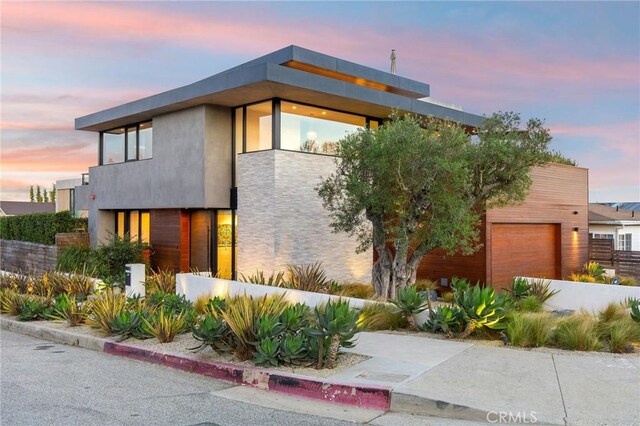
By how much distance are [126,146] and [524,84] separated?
17136 millimetres

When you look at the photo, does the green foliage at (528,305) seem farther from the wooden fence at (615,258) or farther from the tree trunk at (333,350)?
the wooden fence at (615,258)

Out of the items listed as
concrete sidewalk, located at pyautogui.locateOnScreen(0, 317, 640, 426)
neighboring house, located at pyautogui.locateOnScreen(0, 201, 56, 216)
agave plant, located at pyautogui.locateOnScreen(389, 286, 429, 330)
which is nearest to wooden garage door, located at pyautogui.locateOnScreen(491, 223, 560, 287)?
agave plant, located at pyautogui.locateOnScreen(389, 286, 429, 330)

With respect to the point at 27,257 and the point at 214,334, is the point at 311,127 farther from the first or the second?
the point at 27,257

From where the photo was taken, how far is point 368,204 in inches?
499

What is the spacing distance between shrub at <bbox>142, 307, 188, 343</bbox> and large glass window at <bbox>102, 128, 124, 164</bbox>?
1495 cm

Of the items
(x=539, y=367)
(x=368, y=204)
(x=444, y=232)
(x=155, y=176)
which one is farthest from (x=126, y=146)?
(x=539, y=367)

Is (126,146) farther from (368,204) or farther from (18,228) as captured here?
(368,204)

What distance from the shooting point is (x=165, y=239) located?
20.1 m

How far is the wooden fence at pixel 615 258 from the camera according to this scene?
70.1 ft

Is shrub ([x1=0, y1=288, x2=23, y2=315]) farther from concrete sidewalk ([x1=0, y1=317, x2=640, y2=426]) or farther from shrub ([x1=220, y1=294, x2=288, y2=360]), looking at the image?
shrub ([x1=220, y1=294, x2=288, y2=360])

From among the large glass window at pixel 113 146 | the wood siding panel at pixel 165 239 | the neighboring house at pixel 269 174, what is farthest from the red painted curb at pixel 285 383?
the large glass window at pixel 113 146

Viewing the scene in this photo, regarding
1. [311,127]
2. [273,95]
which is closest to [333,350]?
[273,95]

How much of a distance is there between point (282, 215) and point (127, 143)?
9948 millimetres
